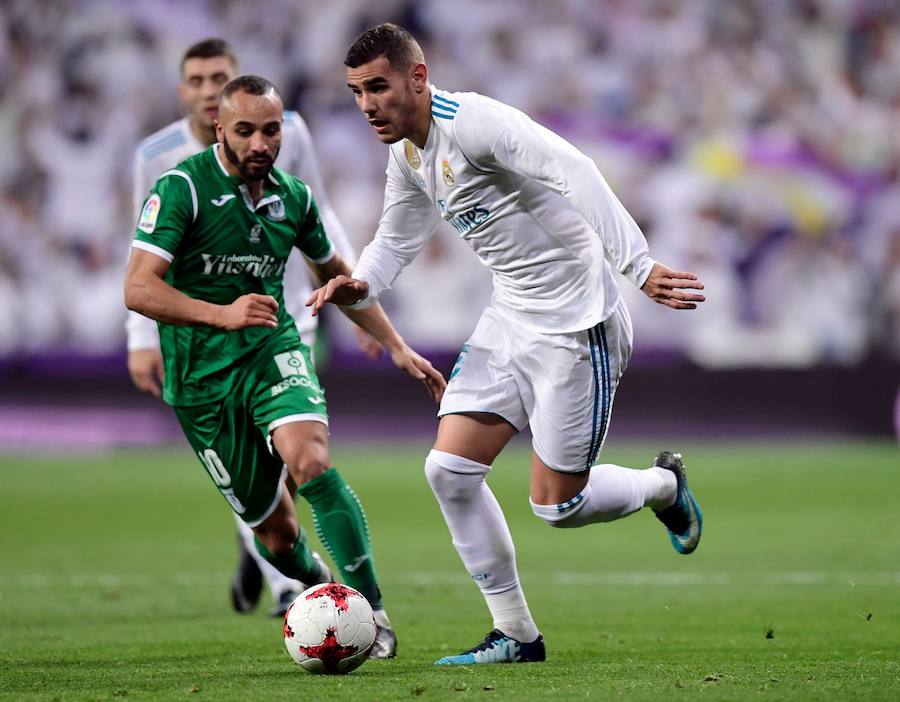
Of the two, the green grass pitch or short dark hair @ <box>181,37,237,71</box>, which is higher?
short dark hair @ <box>181,37,237,71</box>

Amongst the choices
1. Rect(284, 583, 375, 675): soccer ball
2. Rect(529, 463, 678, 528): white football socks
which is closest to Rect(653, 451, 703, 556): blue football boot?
Rect(529, 463, 678, 528): white football socks

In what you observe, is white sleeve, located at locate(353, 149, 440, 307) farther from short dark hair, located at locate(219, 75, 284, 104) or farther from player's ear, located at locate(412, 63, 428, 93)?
short dark hair, located at locate(219, 75, 284, 104)

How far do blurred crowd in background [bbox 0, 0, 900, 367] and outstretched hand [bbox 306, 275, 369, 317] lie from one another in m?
11.4

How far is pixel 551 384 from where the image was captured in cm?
533

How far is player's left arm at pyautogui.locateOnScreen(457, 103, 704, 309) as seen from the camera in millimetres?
4723

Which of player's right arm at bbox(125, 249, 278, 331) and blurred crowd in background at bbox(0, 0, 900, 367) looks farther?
blurred crowd in background at bbox(0, 0, 900, 367)

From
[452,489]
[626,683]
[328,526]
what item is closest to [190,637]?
[328,526]

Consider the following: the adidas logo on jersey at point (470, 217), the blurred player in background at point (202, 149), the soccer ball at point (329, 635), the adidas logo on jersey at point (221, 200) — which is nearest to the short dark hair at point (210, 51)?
the blurred player in background at point (202, 149)

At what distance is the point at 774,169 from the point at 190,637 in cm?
1325

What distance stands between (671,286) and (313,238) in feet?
5.85

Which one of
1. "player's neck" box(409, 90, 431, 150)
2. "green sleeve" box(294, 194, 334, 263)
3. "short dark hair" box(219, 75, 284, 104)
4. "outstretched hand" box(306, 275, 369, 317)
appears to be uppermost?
"short dark hair" box(219, 75, 284, 104)

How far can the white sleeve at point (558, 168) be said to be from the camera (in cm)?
483

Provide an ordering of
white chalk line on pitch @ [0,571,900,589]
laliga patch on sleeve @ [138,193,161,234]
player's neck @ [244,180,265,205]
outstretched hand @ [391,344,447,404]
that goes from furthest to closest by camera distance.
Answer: white chalk line on pitch @ [0,571,900,589] → outstretched hand @ [391,344,447,404] → player's neck @ [244,180,265,205] → laliga patch on sleeve @ [138,193,161,234]

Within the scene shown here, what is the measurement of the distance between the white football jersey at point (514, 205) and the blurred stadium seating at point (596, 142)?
11345mm
